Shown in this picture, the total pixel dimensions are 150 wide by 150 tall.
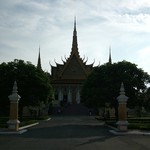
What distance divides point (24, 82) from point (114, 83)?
8.91 metres

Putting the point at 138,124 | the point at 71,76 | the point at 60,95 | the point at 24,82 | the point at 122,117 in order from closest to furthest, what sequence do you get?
the point at 122,117 < the point at 138,124 < the point at 24,82 < the point at 60,95 < the point at 71,76

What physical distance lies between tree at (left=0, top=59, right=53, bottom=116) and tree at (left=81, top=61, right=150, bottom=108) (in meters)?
4.89

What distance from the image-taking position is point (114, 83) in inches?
1496

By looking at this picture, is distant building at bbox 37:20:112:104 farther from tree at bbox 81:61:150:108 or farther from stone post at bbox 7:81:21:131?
stone post at bbox 7:81:21:131

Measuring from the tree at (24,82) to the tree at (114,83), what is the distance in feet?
16.0

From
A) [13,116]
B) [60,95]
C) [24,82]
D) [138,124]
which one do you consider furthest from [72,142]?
[60,95]

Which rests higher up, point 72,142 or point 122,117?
point 122,117

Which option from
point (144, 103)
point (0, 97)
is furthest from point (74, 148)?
point (144, 103)

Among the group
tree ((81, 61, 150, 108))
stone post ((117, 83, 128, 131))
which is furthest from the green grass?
tree ((81, 61, 150, 108))

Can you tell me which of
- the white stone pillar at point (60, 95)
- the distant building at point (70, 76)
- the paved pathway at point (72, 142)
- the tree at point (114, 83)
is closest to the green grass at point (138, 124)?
the tree at point (114, 83)

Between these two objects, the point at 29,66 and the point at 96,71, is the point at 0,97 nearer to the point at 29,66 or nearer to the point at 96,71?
the point at 29,66

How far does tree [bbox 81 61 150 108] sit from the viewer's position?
37656 mm

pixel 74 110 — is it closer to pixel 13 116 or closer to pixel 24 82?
pixel 24 82

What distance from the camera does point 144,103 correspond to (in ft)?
128
